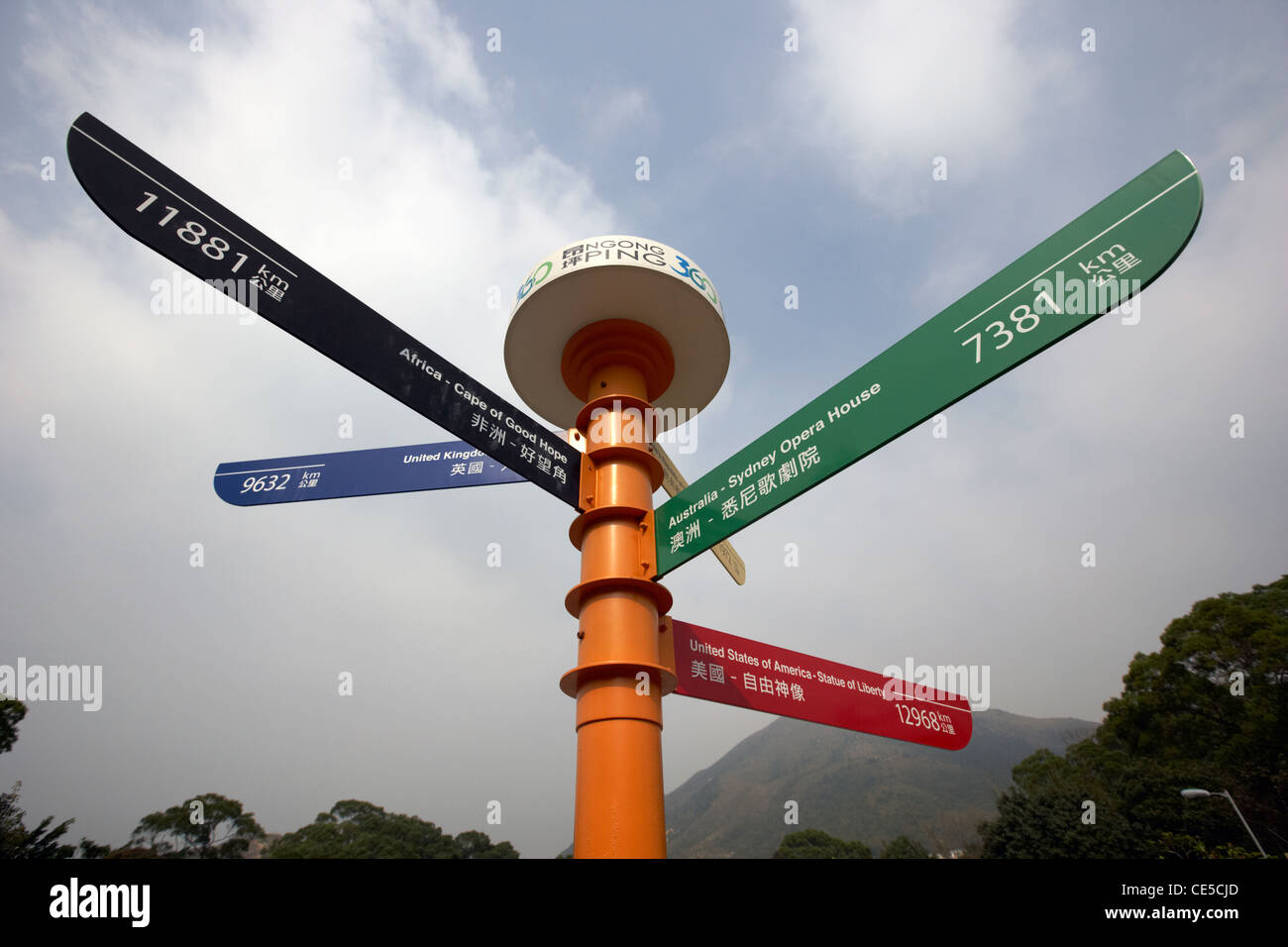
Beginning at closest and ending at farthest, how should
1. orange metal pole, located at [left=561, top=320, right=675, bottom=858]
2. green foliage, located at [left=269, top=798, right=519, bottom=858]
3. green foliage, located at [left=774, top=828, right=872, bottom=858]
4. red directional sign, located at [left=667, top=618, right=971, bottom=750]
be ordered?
orange metal pole, located at [left=561, top=320, right=675, bottom=858], red directional sign, located at [left=667, top=618, right=971, bottom=750], green foliage, located at [left=269, top=798, right=519, bottom=858], green foliage, located at [left=774, top=828, right=872, bottom=858]

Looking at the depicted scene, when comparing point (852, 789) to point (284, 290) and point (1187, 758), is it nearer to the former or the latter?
point (1187, 758)

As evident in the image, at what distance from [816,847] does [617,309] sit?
5101cm

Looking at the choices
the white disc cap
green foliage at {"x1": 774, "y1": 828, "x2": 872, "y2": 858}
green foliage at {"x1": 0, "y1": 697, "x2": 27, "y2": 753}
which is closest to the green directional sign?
the white disc cap

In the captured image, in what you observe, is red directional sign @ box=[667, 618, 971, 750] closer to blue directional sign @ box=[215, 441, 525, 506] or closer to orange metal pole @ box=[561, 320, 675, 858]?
orange metal pole @ box=[561, 320, 675, 858]

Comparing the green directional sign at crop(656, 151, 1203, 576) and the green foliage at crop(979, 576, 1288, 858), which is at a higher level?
the green directional sign at crop(656, 151, 1203, 576)

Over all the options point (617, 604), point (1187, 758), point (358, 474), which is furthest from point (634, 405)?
point (1187, 758)

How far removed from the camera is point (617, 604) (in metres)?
3.56

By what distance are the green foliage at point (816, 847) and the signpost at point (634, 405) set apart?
46.5 meters

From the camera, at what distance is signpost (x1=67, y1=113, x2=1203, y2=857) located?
2.55 metres

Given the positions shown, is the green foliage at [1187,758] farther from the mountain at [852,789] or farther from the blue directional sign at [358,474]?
the mountain at [852,789]

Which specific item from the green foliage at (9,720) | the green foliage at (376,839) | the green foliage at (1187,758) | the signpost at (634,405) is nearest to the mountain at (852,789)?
the green foliage at (1187,758)

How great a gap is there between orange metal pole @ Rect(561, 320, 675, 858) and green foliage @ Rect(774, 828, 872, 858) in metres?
47.0
